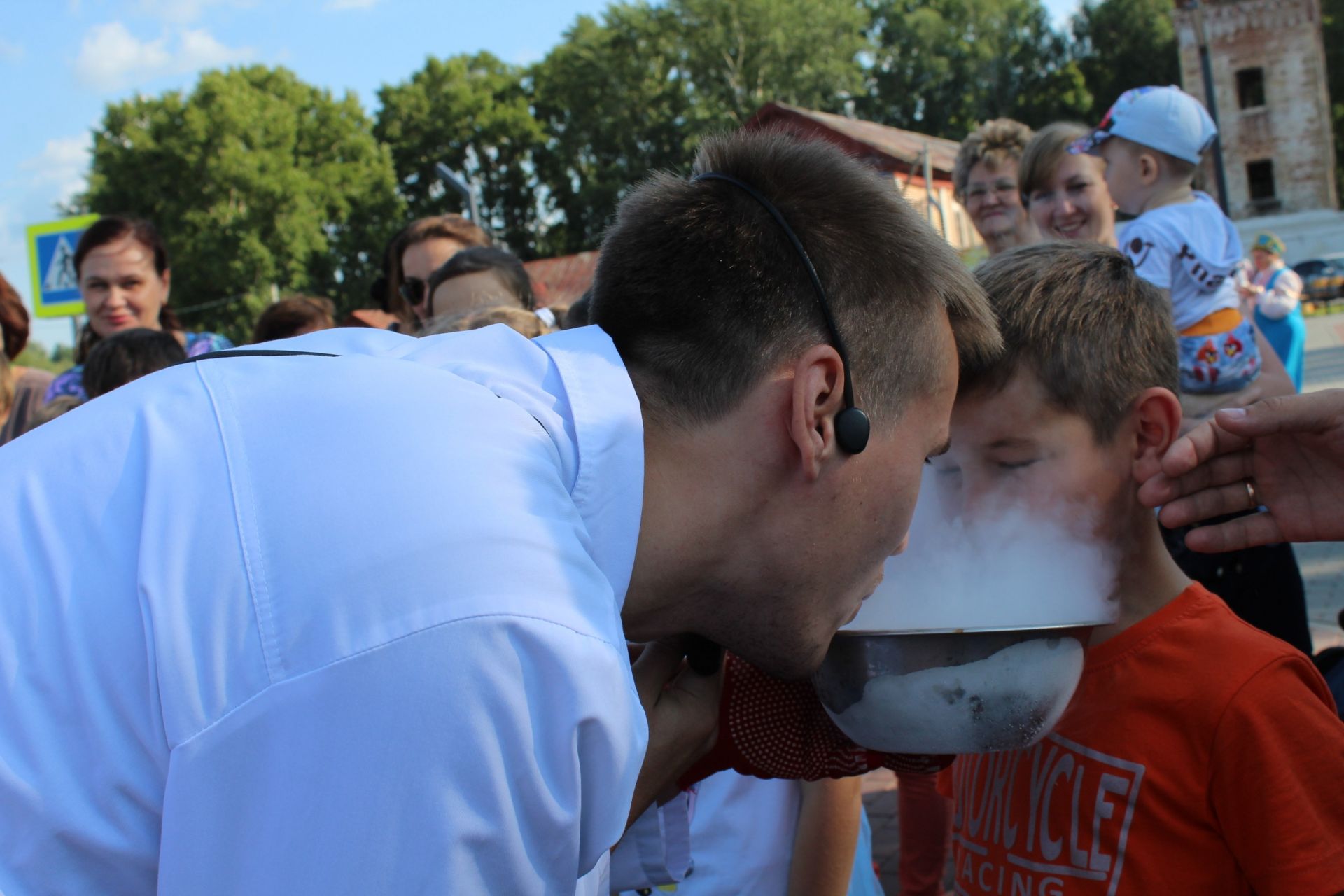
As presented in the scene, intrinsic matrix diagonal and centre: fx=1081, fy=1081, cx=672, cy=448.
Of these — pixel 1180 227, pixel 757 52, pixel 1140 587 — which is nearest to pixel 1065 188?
pixel 1180 227

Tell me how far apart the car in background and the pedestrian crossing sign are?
2459 cm

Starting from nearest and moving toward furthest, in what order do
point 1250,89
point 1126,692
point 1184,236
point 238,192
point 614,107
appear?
point 1126,692
point 1184,236
point 1250,89
point 238,192
point 614,107

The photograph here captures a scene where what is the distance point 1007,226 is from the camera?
4332mm

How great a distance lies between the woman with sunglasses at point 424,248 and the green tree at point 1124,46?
171 ft

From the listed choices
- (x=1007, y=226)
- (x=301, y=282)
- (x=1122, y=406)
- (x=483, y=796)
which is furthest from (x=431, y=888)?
(x=301, y=282)

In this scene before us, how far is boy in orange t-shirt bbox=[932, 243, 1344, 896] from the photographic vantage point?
4.60ft

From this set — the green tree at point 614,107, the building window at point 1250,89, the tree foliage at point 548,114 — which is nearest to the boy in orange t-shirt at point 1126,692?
the tree foliage at point 548,114

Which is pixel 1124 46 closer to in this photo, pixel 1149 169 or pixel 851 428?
pixel 1149 169

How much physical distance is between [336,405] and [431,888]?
1.40 feet

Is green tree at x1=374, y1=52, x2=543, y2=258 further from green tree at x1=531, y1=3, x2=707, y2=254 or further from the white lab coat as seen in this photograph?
the white lab coat

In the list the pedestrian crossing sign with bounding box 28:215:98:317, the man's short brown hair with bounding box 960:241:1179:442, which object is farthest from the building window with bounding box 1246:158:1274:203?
the man's short brown hair with bounding box 960:241:1179:442

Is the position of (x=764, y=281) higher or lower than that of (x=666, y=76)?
lower

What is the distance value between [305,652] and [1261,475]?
1.47m

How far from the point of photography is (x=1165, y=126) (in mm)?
3393
